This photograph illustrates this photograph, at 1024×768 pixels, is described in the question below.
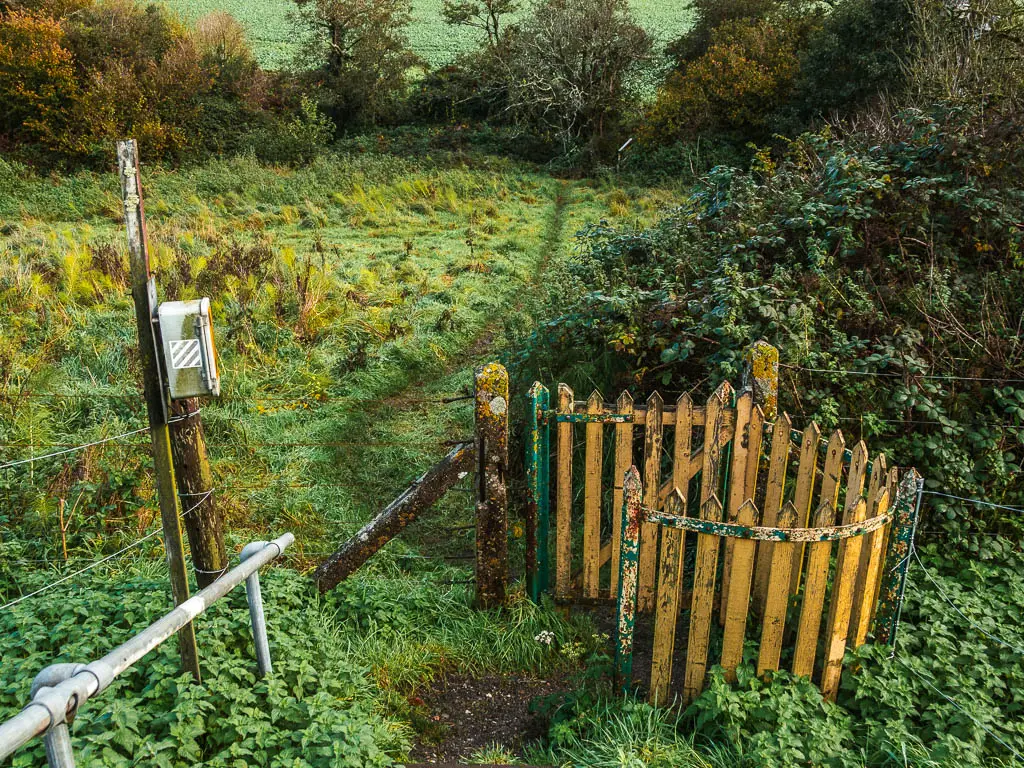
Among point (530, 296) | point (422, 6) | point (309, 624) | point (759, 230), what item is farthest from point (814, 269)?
point (422, 6)

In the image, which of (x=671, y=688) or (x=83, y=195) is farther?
(x=83, y=195)

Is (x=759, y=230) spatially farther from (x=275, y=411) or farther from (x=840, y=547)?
(x=275, y=411)

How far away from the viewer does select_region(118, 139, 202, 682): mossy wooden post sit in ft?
8.97

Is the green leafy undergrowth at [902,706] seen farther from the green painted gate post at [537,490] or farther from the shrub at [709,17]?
the shrub at [709,17]

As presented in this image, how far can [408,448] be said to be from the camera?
7188 millimetres

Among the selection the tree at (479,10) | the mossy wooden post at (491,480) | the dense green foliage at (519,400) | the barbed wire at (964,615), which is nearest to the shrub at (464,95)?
the tree at (479,10)

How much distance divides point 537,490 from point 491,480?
0.36 m

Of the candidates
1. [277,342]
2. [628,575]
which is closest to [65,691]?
[628,575]

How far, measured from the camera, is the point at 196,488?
3.42m

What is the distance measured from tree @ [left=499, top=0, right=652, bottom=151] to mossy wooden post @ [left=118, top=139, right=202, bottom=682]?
97.6ft

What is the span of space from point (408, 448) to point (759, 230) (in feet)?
12.8

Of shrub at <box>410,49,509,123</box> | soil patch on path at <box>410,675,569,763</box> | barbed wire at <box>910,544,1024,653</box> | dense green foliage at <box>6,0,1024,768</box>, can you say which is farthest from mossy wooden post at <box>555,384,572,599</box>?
shrub at <box>410,49,509,123</box>

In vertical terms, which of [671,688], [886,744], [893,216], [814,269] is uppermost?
[893,216]

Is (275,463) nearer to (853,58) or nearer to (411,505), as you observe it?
(411,505)
